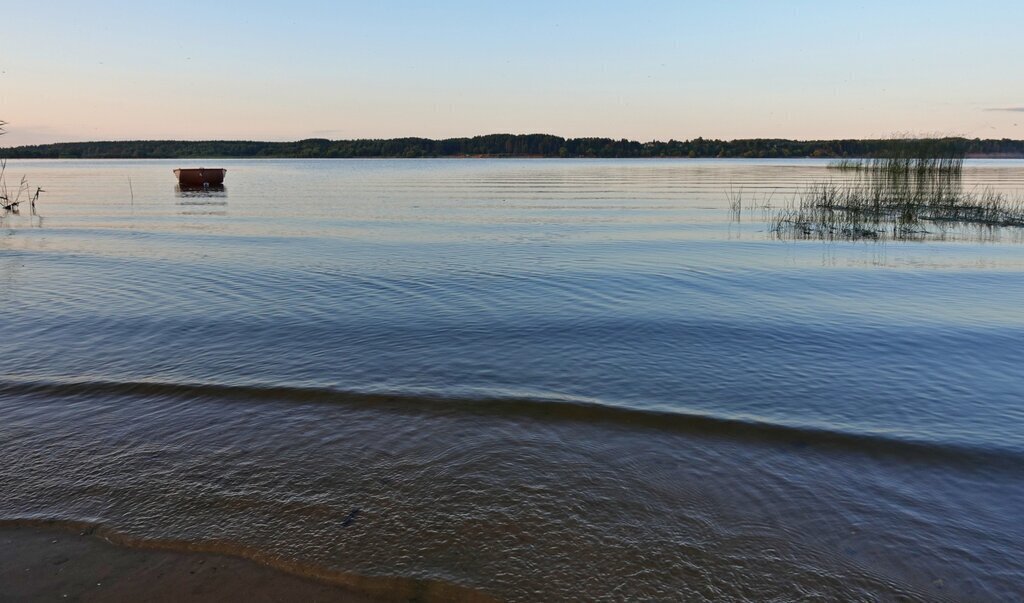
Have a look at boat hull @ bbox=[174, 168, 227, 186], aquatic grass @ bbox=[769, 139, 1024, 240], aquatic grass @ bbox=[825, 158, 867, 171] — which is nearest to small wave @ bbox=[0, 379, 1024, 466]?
aquatic grass @ bbox=[769, 139, 1024, 240]

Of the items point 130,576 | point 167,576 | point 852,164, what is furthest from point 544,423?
point 852,164

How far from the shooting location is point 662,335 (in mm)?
12094

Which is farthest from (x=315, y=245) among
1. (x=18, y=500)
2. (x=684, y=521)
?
(x=684, y=521)

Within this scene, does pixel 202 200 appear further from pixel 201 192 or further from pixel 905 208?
pixel 905 208

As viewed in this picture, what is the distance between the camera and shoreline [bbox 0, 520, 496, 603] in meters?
4.58

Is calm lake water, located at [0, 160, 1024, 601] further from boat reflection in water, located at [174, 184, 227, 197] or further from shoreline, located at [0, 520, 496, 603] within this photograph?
boat reflection in water, located at [174, 184, 227, 197]

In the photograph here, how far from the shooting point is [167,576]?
15.7 ft

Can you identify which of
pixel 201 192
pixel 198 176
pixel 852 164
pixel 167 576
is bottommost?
pixel 167 576

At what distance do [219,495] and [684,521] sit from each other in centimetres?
404

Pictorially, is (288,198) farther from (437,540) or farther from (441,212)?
(437,540)

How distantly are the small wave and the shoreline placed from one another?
3419mm

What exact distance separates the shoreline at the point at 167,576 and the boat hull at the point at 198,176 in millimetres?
58525

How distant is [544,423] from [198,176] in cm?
5897

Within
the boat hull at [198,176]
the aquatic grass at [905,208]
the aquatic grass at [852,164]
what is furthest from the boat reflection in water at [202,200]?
the aquatic grass at [852,164]
